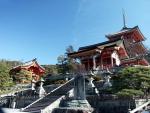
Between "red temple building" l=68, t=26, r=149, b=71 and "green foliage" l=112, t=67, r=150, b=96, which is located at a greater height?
"red temple building" l=68, t=26, r=149, b=71

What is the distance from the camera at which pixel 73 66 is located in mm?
46125

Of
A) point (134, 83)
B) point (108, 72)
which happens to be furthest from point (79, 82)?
point (108, 72)

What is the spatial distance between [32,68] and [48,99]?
22.6m

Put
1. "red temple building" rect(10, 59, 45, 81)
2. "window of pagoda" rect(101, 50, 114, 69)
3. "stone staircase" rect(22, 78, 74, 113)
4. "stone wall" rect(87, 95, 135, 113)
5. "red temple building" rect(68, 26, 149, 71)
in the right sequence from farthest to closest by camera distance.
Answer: "red temple building" rect(10, 59, 45, 81) → "window of pagoda" rect(101, 50, 114, 69) → "red temple building" rect(68, 26, 149, 71) → "stone staircase" rect(22, 78, 74, 113) → "stone wall" rect(87, 95, 135, 113)

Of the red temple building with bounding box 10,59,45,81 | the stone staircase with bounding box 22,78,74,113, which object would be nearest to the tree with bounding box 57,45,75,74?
the red temple building with bounding box 10,59,45,81

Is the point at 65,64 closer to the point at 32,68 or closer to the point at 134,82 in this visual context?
the point at 32,68

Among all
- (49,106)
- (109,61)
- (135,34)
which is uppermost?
(135,34)

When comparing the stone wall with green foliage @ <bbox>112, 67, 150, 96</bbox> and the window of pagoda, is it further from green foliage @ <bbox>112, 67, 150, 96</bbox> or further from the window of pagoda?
the window of pagoda

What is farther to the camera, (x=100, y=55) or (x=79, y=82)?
(x=100, y=55)

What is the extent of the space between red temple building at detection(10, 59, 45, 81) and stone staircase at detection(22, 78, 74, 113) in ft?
59.6

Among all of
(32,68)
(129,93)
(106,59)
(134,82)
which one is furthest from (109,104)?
(32,68)

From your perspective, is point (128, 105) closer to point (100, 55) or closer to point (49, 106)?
point (49, 106)

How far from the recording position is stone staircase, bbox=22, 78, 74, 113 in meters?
22.4

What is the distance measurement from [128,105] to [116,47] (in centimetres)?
2030
